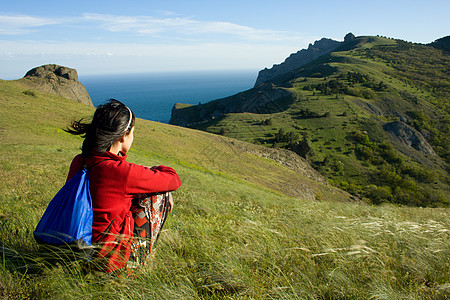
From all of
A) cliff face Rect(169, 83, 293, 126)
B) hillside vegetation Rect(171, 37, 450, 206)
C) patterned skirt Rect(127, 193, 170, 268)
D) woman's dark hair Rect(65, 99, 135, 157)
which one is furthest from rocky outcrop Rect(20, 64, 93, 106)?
cliff face Rect(169, 83, 293, 126)

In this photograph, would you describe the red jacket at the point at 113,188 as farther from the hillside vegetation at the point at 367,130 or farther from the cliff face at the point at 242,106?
the cliff face at the point at 242,106

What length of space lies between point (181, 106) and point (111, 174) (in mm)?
171361

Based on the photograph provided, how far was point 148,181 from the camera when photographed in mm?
2559

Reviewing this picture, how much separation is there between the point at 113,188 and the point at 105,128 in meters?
0.62

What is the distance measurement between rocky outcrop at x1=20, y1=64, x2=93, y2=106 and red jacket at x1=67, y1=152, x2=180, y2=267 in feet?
179

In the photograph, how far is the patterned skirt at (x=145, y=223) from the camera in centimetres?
258

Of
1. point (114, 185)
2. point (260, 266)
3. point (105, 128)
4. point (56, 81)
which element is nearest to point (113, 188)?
point (114, 185)

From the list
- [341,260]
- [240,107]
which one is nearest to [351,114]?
[240,107]

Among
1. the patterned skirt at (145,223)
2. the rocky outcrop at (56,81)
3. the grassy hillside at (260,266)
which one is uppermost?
the rocky outcrop at (56,81)

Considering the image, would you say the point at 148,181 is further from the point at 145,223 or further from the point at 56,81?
the point at 56,81

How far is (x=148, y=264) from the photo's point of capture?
98.1 inches

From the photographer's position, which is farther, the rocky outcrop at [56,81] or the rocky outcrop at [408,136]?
the rocky outcrop at [408,136]

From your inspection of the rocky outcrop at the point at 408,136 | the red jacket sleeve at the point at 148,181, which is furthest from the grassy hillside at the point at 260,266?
the rocky outcrop at the point at 408,136

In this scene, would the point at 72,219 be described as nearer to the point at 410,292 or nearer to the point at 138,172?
the point at 138,172
